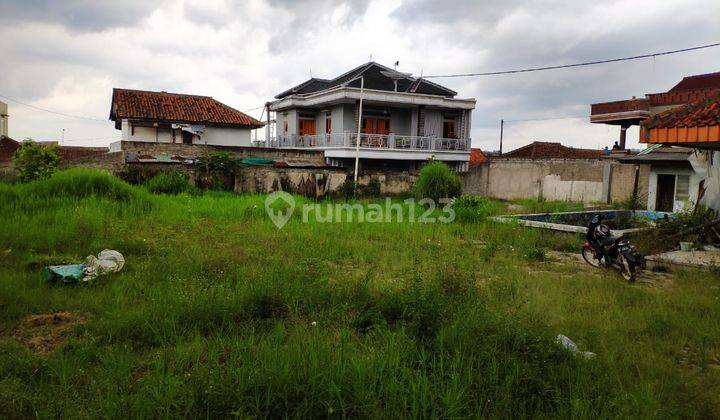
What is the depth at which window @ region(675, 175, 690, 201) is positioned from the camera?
487 inches

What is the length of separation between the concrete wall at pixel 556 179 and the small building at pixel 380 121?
2007 millimetres

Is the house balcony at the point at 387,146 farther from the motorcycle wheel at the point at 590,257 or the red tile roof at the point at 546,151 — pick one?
the motorcycle wheel at the point at 590,257

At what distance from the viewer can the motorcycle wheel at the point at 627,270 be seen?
6480mm

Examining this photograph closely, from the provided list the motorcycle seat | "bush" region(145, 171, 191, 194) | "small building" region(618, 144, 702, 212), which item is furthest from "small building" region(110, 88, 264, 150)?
the motorcycle seat

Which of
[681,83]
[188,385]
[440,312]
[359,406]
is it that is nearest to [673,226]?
[440,312]

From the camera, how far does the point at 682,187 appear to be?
12.5 metres

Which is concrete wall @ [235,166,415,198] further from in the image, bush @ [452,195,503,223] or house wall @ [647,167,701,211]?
house wall @ [647,167,701,211]

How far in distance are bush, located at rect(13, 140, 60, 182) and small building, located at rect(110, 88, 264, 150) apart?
8.61 metres

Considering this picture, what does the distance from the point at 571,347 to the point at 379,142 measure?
17.8 metres

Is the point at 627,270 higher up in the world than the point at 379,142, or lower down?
lower down

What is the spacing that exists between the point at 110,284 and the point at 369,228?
5.57 metres

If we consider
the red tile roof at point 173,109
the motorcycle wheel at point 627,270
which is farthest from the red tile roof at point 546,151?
the motorcycle wheel at point 627,270

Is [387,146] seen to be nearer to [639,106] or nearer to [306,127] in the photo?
[306,127]

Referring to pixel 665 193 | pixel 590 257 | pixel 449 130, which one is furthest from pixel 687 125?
pixel 449 130
